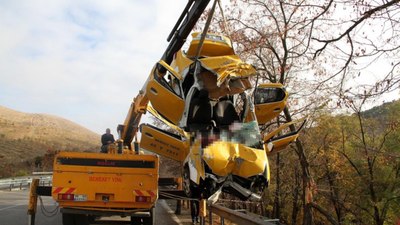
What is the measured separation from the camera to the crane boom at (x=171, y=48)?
28.3ft

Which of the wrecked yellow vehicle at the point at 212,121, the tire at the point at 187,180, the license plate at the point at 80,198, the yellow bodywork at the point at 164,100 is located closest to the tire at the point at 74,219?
the license plate at the point at 80,198

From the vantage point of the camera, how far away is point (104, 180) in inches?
394

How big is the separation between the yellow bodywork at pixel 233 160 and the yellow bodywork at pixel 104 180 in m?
3.91

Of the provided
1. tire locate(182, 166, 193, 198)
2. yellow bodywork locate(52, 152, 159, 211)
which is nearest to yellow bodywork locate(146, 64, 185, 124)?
tire locate(182, 166, 193, 198)

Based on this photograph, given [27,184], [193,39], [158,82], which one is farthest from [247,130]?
[27,184]

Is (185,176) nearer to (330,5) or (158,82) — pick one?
(158,82)

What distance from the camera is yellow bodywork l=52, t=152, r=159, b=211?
9906 mm

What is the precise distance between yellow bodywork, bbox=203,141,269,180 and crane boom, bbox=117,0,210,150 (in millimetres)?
2113

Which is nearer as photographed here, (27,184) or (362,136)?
(362,136)

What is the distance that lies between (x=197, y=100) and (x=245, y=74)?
96 centimetres

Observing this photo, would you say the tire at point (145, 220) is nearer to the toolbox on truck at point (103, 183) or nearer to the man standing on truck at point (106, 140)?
the toolbox on truck at point (103, 183)

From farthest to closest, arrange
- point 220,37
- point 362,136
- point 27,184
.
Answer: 1. point 27,184
2. point 362,136
3. point 220,37

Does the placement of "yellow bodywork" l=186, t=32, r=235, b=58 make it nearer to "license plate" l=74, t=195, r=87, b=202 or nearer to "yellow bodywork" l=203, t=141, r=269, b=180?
"yellow bodywork" l=203, t=141, r=269, b=180

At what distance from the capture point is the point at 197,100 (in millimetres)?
7508
